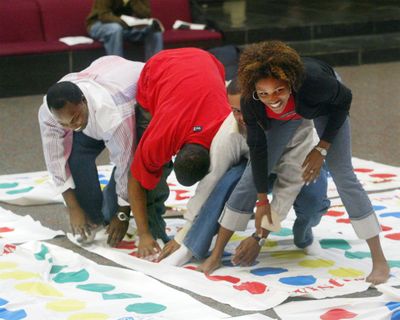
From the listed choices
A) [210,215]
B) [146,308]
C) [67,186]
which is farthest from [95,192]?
[146,308]

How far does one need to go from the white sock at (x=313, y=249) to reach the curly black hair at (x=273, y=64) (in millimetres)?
858

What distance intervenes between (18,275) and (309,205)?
1077 millimetres

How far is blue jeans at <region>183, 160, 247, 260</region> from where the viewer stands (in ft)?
12.8

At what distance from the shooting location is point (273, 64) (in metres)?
3.34

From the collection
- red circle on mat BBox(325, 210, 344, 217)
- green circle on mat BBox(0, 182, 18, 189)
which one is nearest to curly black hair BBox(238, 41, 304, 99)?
red circle on mat BBox(325, 210, 344, 217)

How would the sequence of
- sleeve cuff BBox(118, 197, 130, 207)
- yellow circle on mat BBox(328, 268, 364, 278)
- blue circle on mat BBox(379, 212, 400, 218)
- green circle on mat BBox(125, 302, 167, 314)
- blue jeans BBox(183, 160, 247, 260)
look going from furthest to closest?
1. blue circle on mat BBox(379, 212, 400, 218)
2. sleeve cuff BBox(118, 197, 130, 207)
3. blue jeans BBox(183, 160, 247, 260)
4. yellow circle on mat BBox(328, 268, 364, 278)
5. green circle on mat BBox(125, 302, 167, 314)

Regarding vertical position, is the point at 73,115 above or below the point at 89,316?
above

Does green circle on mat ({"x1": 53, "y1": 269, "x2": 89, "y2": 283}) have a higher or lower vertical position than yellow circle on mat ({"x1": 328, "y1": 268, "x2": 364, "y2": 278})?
higher

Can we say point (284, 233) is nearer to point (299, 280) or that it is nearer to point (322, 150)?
point (299, 280)

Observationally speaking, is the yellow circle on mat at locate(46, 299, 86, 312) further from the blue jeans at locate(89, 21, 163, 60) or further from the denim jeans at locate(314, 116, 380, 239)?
the blue jeans at locate(89, 21, 163, 60)

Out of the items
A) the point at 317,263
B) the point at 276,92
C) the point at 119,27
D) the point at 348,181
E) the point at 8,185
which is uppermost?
the point at 276,92

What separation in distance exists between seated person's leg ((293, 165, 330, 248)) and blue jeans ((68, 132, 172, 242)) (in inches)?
21.7

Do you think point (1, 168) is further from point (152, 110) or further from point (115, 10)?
point (115, 10)

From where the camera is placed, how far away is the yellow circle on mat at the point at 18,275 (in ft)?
12.5
